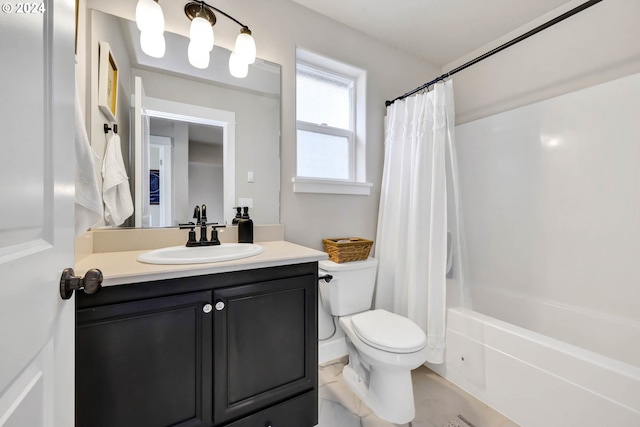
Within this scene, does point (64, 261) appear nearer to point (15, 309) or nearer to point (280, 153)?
point (15, 309)

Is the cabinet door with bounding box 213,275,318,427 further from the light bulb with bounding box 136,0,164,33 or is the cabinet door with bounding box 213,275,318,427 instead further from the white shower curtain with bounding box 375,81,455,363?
the light bulb with bounding box 136,0,164,33

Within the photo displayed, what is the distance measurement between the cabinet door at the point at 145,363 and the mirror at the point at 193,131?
1.95ft

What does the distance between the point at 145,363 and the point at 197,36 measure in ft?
4.81

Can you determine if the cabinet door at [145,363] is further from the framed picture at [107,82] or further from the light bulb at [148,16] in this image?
the light bulb at [148,16]

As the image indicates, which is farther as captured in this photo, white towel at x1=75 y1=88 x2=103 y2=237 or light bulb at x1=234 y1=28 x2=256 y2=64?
light bulb at x1=234 y1=28 x2=256 y2=64

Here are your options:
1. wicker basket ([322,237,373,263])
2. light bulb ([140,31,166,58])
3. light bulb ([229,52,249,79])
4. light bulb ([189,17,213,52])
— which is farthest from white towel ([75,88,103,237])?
wicker basket ([322,237,373,263])

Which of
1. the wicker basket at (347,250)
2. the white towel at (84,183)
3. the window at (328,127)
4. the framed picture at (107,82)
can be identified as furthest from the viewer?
the window at (328,127)

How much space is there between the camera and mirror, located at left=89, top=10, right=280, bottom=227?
4.20 feet

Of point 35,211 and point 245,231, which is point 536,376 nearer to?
point 245,231

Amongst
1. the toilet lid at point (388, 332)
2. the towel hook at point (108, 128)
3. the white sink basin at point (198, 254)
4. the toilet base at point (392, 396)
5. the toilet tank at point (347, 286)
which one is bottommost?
the toilet base at point (392, 396)

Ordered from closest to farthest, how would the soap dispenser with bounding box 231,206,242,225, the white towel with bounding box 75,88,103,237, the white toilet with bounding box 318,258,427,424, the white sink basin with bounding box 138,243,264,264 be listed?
the white towel with bounding box 75,88,103,237 → the white sink basin with bounding box 138,243,264,264 → the white toilet with bounding box 318,258,427,424 → the soap dispenser with bounding box 231,206,242,225

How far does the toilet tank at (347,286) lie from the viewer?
1.60m

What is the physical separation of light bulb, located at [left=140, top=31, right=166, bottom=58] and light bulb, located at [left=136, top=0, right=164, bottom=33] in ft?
0.07

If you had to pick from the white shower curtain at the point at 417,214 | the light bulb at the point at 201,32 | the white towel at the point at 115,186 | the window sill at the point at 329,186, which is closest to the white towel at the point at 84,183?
the white towel at the point at 115,186
